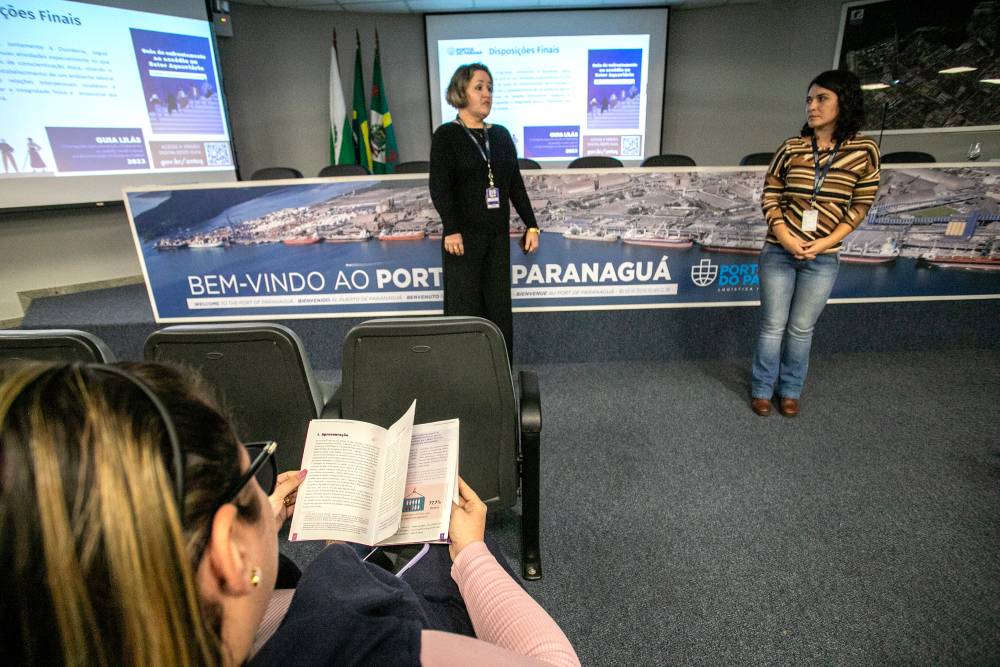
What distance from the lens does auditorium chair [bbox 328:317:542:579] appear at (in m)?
1.14

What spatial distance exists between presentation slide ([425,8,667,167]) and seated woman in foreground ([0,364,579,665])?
16.4 ft

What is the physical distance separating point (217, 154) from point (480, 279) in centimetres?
315

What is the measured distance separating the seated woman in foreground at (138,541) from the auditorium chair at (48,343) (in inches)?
41.6

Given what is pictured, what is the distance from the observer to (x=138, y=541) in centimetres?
31

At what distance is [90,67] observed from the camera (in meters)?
3.31

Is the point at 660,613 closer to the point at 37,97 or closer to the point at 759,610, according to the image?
the point at 759,610

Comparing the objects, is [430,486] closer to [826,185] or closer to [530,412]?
[530,412]

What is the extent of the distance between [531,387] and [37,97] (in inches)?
158

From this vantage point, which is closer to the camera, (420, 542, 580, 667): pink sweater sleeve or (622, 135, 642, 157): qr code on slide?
(420, 542, 580, 667): pink sweater sleeve

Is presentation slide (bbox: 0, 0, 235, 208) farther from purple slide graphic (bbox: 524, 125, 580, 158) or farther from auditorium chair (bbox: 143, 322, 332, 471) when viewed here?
auditorium chair (bbox: 143, 322, 332, 471)

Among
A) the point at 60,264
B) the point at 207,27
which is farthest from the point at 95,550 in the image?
the point at 207,27

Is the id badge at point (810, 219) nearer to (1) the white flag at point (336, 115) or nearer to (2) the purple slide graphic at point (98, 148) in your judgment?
(1) the white flag at point (336, 115)

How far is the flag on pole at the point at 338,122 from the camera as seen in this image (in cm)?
473

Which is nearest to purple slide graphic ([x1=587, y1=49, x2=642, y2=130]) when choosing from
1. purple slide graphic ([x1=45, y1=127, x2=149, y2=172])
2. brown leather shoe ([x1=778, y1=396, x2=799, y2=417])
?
brown leather shoe ([x1=778, y1=396, x2=799, y2=417])
